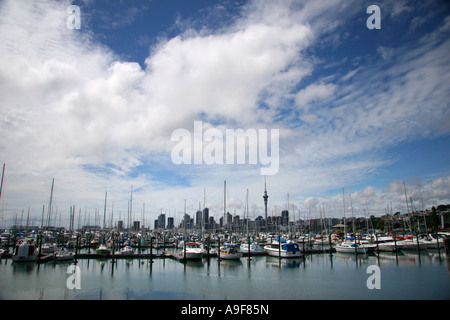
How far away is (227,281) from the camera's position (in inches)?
1179

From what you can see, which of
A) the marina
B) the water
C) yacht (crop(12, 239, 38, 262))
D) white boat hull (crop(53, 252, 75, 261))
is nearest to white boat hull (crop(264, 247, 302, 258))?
the marina

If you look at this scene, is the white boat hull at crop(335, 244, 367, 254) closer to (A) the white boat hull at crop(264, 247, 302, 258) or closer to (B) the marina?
(B) the marina

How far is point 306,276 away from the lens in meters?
33.0

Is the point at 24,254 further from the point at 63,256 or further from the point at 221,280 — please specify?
the point at 221,280

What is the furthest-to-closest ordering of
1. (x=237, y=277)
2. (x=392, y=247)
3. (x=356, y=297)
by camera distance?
(x=392, y=247), (x=237, y=277), (x=356, y=297)

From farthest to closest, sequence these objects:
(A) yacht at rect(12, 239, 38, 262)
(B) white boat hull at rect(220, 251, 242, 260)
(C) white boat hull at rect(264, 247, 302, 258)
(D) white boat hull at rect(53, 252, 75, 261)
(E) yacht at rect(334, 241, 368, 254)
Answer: (E) yacht at rect(334, 241, 368, 254) → (C) white boat hull at rect(264, 247, 302, 258) → (B) white boat hull at rect(220, 251, 242, 260) → (D) white boat hull at rect(53, 252, 75, 261) → (A) yacht at rect(12, 239, 38, 262)

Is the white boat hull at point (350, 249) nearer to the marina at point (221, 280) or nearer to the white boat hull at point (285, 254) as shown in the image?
the marina at point (221, 280)

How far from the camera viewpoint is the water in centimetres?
2373

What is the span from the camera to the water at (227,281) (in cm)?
2373
